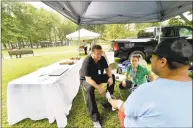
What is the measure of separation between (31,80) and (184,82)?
2.22 m

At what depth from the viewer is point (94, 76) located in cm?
319

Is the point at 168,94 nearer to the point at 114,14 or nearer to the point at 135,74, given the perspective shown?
the point at 135,74

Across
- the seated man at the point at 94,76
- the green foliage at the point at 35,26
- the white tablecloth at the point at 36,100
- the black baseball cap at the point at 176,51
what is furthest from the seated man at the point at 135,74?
the green foliage at the point at 35,26

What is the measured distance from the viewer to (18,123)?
2615 millimetres

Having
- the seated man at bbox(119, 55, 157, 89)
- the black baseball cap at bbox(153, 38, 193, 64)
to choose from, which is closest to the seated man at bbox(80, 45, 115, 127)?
the seated man at bbox(119, 55, 157, 89)

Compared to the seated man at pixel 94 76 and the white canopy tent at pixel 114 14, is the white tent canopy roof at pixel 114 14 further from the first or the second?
the seated man at pixel 94 76

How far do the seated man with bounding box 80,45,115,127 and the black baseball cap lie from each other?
1.89m

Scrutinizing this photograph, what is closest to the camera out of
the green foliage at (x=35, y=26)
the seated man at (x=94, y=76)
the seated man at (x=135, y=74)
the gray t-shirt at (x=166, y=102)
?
the gray t-shirt at (x=166, y=102)

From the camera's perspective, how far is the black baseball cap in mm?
896

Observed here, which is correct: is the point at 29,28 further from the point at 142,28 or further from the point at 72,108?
the point at 72,108

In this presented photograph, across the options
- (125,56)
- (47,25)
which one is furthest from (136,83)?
(47,25)

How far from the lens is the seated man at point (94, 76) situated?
105 inches

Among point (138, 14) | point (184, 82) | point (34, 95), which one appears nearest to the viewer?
point (184, 82)

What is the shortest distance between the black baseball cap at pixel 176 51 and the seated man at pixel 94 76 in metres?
1.89
